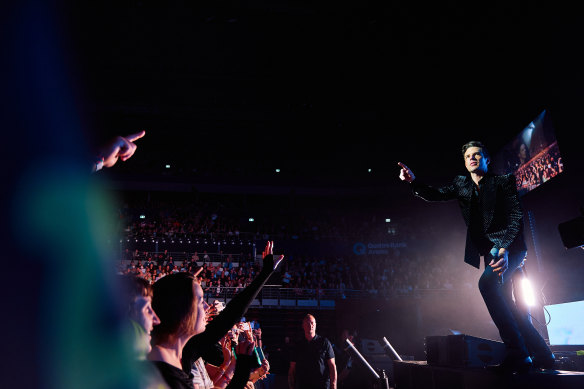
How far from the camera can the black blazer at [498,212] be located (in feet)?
8.34

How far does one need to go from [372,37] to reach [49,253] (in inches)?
449

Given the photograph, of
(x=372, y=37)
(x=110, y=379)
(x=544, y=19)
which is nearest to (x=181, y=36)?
(x=372, y=37)

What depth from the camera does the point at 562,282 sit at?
365 inches

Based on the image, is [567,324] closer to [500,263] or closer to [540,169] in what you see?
[500,263]

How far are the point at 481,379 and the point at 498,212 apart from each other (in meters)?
1.05

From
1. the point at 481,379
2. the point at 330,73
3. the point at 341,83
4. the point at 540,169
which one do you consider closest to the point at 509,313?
the point at 481,379

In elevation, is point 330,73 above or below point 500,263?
above

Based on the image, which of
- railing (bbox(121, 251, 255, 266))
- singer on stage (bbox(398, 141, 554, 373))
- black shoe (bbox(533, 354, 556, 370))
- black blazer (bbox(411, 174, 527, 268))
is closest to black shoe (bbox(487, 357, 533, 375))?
singer on stage (bbox(398, 141, 554, 373))

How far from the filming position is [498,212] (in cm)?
266

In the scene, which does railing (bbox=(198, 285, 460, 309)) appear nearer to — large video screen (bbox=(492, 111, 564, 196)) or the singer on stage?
large video screen (bbox=(492, 111, 564, 196))

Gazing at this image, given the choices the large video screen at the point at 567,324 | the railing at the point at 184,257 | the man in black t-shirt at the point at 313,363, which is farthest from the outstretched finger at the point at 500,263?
the railing at the point at 184,257

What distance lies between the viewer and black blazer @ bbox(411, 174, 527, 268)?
254 cm

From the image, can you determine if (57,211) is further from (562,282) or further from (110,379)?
(562,282)

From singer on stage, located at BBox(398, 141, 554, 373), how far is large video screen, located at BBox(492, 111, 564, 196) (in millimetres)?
7479
